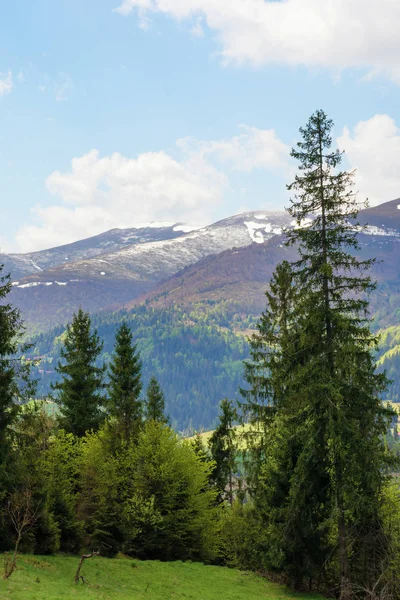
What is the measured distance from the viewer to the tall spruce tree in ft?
89.2

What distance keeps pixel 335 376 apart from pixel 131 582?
1768 centimetres

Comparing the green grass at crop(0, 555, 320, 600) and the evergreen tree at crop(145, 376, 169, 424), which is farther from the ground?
the evergreen tree at crop(145, 376, 169, 424)

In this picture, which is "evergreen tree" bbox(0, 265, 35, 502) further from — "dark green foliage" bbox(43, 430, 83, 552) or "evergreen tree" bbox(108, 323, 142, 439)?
"evergreen tree" bbox(108, 323, 142, 439)

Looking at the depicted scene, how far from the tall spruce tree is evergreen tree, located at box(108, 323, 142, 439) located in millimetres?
25324

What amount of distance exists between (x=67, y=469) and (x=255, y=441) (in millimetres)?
15585

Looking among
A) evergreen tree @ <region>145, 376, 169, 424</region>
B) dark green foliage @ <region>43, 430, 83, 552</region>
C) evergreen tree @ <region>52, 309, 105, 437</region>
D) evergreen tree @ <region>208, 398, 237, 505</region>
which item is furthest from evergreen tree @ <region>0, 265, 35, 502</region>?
evergreen tree @ <region>145, 376, 169, 424</region>

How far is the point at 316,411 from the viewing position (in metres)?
28.1

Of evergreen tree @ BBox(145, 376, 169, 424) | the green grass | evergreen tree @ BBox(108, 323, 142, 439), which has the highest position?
evergreen tree @ BBox(108, 323, 142, 439)

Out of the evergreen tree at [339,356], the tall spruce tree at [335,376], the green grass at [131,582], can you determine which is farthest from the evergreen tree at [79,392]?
the evergreen tree at [339,356]

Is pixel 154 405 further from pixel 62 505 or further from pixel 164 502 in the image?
pixel 62 505

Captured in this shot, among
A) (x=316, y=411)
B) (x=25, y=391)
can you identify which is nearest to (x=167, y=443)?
(x=25, y=391)

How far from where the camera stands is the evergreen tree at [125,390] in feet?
176

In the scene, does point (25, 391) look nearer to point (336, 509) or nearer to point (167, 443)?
point (167, 443)

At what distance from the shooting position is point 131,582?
110 feet
